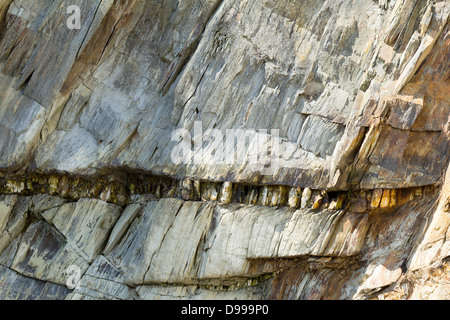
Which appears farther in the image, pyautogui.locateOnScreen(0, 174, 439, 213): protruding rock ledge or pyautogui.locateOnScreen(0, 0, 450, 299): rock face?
pyautogui.locateOnScreen(0, 174, 439, 213): protruding rock ledge

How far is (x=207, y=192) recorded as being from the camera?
939cm

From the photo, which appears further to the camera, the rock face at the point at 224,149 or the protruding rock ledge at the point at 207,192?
the protruding rock ledge at the point at 207,192

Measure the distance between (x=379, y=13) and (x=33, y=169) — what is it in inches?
260

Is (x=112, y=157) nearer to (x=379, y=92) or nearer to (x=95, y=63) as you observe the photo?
(x=95, y=63)

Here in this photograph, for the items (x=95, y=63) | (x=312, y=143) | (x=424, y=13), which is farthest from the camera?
(x=95, y=63)

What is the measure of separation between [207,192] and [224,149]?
0.83 metres

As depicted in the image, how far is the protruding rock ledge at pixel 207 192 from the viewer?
9055 mm

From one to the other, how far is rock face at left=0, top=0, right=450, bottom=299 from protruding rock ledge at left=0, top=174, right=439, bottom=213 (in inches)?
1.1

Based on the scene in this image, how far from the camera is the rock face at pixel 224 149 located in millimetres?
8688

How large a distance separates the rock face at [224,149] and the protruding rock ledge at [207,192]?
0.10 ft

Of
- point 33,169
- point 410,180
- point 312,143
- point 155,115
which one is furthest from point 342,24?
point 33,169

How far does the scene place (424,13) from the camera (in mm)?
8383

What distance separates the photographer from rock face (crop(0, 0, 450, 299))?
8688 mm

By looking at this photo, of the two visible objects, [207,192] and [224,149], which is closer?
[224,149]
